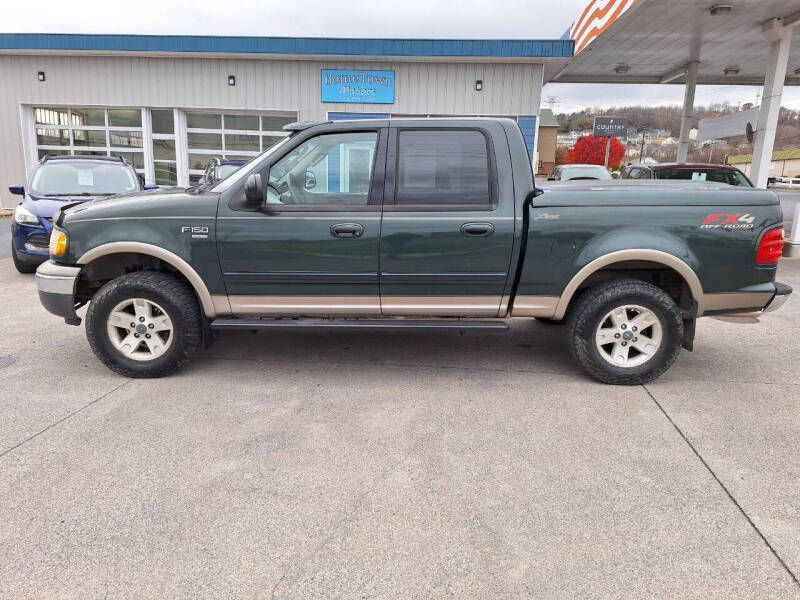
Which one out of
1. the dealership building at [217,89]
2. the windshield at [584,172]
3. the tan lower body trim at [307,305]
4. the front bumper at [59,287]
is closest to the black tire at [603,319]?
the tan lower body trim at [307,305]

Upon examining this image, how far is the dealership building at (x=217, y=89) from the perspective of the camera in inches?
609

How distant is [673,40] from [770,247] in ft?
46.2

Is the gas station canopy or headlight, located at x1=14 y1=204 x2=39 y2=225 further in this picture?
the gas station canopy

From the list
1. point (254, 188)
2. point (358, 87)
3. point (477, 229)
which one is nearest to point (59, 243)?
point (254, 188)

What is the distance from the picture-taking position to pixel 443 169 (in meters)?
4.32

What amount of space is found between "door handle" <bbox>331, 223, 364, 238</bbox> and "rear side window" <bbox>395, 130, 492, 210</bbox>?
0.35 metres

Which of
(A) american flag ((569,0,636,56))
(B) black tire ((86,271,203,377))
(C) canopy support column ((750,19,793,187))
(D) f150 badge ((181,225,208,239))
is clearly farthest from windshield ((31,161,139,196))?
(C) canopy support column ((750,19,793,187))

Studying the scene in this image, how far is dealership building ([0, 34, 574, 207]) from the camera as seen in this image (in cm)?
1548

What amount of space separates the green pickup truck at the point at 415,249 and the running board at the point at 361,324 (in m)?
0.02

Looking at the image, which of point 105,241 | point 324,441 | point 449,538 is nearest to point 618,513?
point 449,538

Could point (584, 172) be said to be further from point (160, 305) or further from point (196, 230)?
point (160, 305)

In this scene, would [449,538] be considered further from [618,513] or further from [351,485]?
[618,513]

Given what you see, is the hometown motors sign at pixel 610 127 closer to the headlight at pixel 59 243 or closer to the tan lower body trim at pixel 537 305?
the tan lower body trim at pixel 537 305

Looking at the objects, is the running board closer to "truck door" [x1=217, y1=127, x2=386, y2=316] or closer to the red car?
"truck door" [x1=217, y1=127, x2=386, y2=316]
